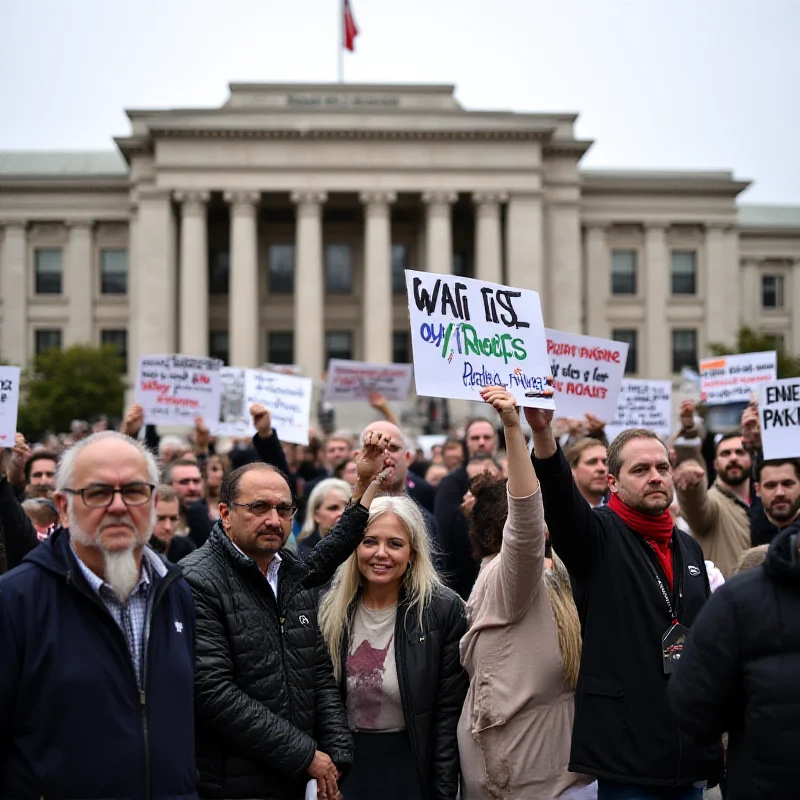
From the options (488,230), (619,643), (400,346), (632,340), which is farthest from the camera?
(632,340)

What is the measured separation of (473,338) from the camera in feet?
18.2

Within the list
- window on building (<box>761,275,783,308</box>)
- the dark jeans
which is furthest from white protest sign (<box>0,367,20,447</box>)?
window on building (<box>761,275,783,308</box>)

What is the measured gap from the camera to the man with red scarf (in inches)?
182

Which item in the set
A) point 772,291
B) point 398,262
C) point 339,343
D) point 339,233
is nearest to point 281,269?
point 339,233

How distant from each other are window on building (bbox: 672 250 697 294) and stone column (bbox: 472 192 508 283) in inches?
464

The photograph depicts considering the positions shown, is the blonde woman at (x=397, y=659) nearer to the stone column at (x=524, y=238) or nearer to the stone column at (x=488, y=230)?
the stone column at (x=488, y=230)

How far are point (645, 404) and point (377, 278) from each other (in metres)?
37.1

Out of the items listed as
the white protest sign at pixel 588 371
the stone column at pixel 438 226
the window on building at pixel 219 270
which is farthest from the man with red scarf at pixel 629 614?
the window on building at pixel 219 270

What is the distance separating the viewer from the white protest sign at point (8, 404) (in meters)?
7.94

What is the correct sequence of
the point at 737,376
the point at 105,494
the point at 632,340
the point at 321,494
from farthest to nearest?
the point at 632,340 < the point at 737,376 < the point at 321,494 < the point at 105,494

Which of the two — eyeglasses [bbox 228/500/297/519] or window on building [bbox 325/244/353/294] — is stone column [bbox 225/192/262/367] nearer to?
window on building [bbox 325/244/353/294]

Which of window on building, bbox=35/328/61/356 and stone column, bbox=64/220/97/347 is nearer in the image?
stone column, bbox=64/220/97/347

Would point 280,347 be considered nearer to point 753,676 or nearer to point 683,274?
point 683,274

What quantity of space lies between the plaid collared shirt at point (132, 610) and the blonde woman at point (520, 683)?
1.68 m
